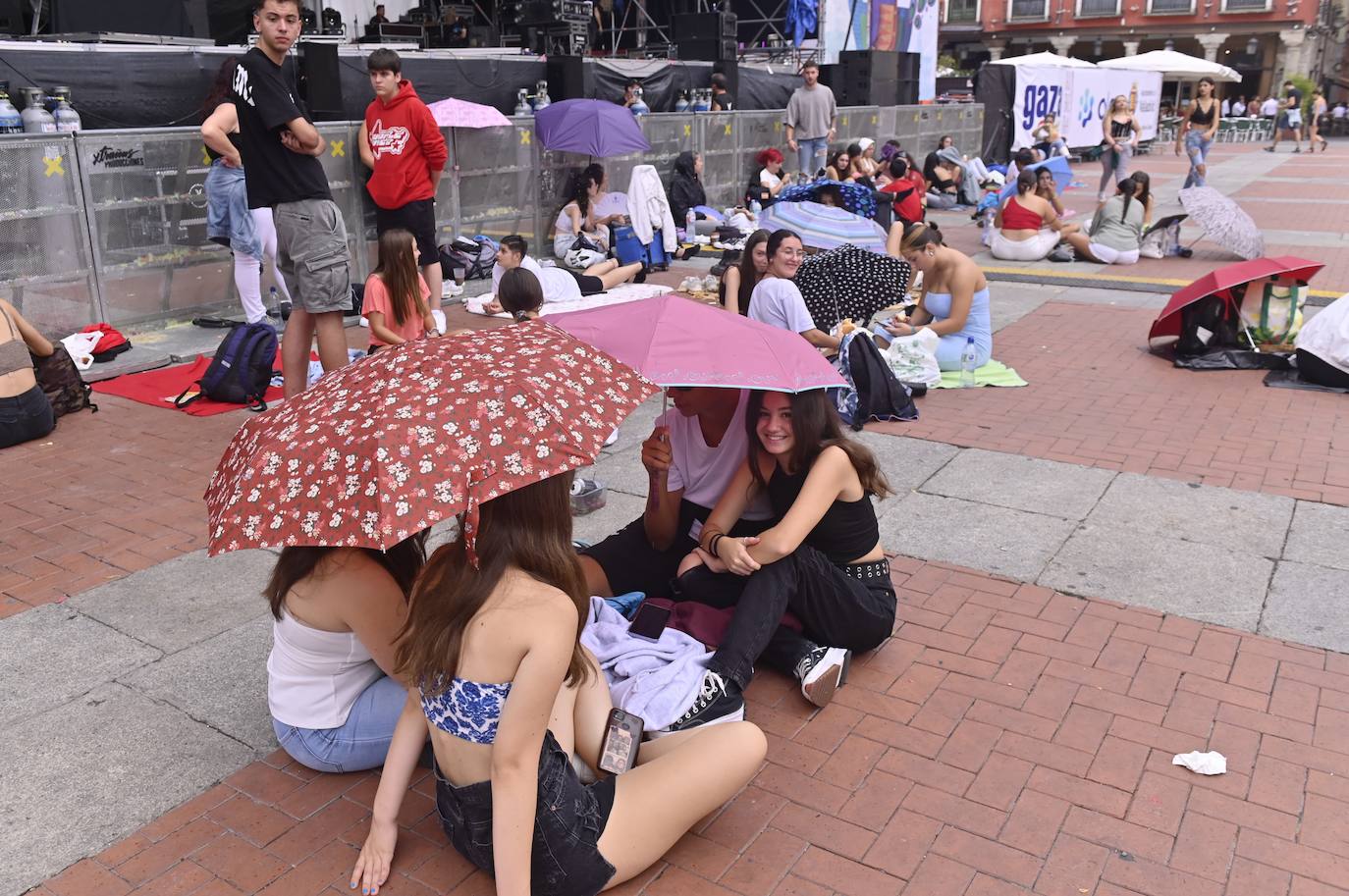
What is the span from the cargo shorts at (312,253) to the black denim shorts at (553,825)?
14.1ft

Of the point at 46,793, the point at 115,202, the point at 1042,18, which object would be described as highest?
the point at 1042,18

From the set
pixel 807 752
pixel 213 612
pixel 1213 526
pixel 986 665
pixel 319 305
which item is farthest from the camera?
pixel 319 305

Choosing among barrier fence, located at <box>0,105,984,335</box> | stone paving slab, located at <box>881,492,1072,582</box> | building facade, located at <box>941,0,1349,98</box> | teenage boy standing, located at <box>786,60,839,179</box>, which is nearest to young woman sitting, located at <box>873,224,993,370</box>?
stone paving slab, located at <box>881,492,1072,582</box>

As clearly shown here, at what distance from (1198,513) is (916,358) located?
104 inches

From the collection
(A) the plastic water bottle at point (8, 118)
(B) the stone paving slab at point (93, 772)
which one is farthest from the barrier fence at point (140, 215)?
(B) the stone paving slab at point (93, 772)

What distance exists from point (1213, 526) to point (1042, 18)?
5468 centimetres

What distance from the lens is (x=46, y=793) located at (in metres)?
3.31

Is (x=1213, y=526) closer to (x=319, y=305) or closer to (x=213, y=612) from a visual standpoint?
(x=213, y=612)

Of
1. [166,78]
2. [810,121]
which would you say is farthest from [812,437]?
[810,121]

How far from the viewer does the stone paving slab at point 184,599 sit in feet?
14.2

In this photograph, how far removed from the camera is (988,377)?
26.2ft

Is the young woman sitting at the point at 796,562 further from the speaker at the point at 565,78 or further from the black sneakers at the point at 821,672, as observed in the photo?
the speaker at the point at 565,78

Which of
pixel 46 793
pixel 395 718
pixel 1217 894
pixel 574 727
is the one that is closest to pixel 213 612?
pixel 46 793

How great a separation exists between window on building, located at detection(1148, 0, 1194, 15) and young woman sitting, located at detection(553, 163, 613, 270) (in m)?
48.0
